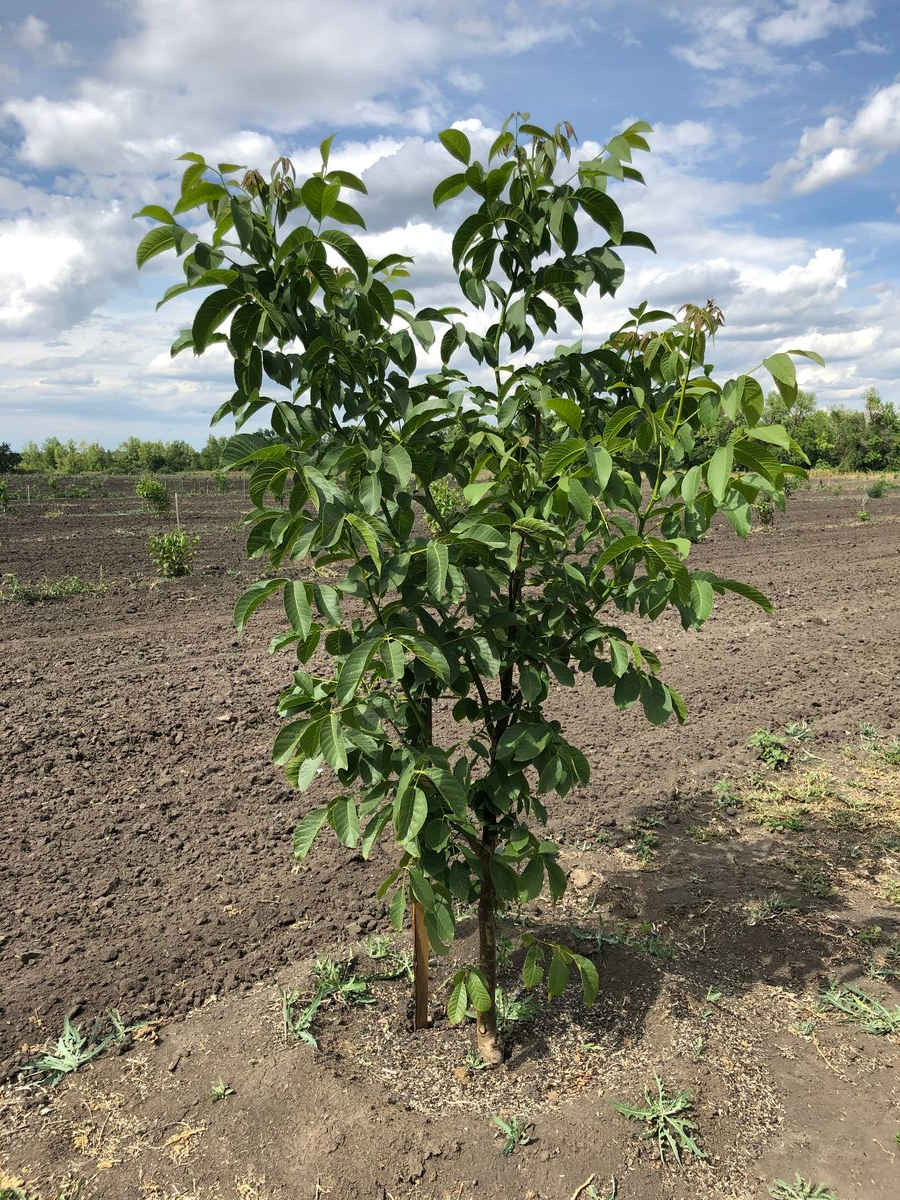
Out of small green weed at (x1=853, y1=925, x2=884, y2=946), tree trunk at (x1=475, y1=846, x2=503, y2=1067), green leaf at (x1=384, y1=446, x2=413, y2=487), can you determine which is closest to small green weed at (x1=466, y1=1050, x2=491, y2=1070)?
tree trunk at (x1=475, y1=846, x2=503, y2=1067)

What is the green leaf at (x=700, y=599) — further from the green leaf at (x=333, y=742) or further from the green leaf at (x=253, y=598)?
the green leaf at (x=253, y=598)

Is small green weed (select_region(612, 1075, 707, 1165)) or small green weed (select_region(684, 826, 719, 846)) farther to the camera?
small green weed (select_region(684, 826, 719, 846))

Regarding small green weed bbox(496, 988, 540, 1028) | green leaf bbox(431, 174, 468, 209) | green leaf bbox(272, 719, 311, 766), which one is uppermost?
green leaf bbox(431, 174, 468, 209)

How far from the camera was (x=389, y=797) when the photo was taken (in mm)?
2824

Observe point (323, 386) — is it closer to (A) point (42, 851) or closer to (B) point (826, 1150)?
(B) point (826, 1150)

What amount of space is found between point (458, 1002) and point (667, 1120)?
2.37ft

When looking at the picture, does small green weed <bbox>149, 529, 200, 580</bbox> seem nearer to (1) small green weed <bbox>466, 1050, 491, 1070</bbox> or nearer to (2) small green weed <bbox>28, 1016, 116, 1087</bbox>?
(2) small green weed <bbox>28, 1016, 116, 1087</bbox>

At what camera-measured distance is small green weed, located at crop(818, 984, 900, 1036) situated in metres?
3.00

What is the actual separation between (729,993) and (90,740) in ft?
14.0

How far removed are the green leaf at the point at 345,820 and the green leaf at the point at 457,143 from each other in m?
1.69

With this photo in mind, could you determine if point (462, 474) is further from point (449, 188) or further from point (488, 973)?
point (488, 973)

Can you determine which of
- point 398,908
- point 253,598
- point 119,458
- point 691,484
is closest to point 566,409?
point 691,484

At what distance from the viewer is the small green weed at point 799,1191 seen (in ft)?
7.64

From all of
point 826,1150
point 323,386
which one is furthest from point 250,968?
point 323,386
